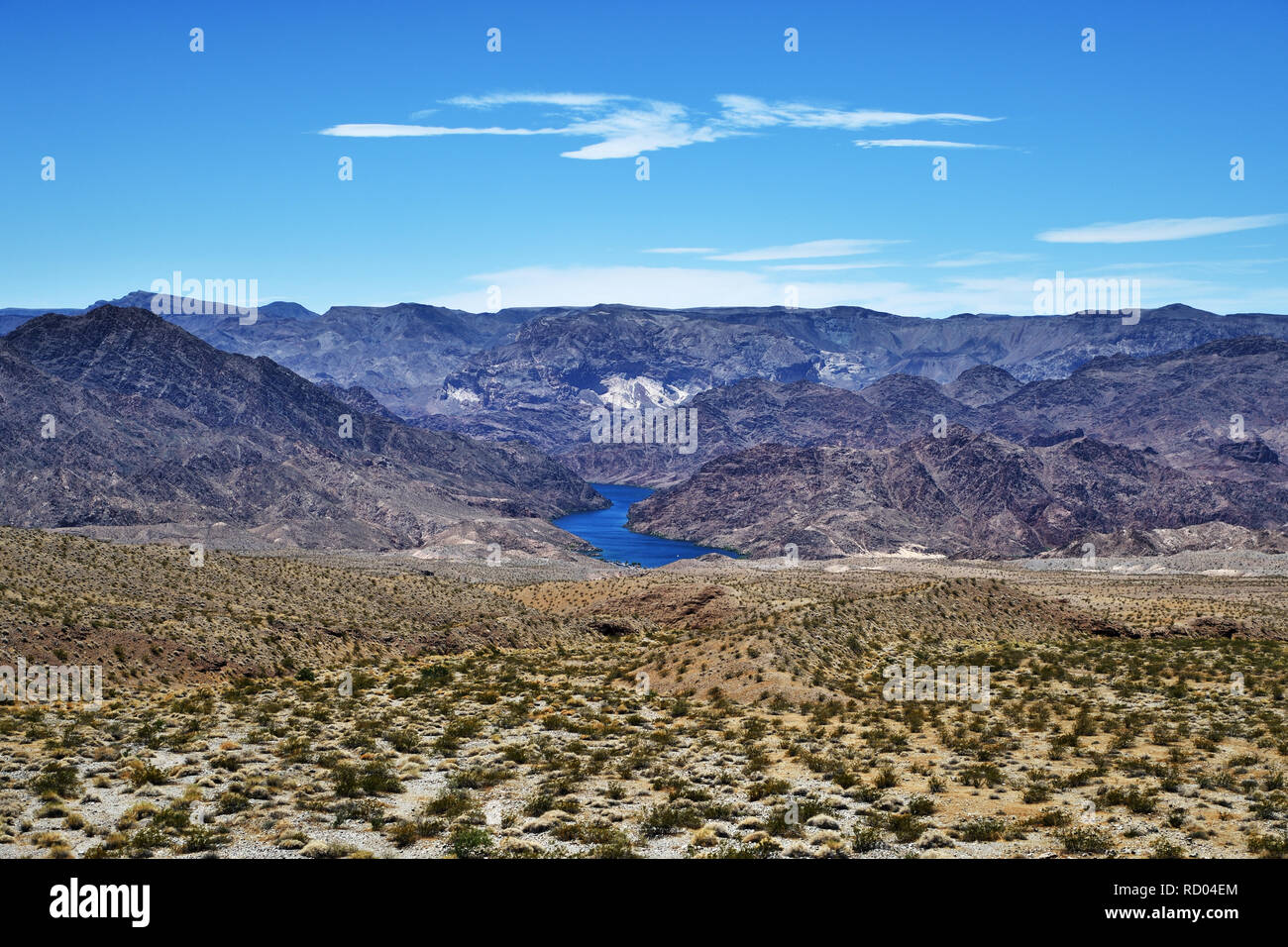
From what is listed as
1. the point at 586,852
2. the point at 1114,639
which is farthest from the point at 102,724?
the point at 1114,639

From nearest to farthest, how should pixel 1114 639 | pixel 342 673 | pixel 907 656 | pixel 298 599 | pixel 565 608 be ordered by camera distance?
pixel 342 673, pixel 907 656, pixel 1114 639, pixel 298 599, pixel 565 608

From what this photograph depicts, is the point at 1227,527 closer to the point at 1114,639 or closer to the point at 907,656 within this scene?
the point at 1114,639

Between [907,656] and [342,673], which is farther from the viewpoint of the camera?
[907,656]

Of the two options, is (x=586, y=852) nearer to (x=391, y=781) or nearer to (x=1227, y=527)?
(x=391, y=781)

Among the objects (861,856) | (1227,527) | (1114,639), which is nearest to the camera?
(861,856)
